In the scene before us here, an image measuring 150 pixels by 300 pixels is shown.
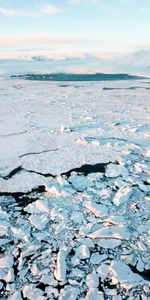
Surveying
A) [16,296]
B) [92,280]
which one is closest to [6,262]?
[16,296]

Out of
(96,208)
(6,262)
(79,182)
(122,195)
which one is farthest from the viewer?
(79,182)

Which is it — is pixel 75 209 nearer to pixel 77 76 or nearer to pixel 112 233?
pixel 112 233

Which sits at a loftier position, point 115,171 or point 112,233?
point 115,171

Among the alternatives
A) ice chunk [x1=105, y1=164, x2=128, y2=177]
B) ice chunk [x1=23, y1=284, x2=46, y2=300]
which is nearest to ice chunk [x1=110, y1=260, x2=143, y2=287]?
ice chunk [x1=23, y1=284, x2=46, y2=300]

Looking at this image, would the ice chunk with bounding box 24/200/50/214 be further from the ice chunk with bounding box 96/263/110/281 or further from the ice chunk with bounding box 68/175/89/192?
the ice chunk with bounding box 96/263/110/281

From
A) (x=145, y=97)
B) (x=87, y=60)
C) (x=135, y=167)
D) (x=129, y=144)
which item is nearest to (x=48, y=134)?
(x=129, y=144)

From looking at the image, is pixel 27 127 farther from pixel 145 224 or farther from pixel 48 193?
pixel 145 224

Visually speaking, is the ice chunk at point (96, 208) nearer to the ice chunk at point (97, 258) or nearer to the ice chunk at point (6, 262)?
the ice chunk at point (97, 258)

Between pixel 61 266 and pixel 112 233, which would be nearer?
pixel 61 266

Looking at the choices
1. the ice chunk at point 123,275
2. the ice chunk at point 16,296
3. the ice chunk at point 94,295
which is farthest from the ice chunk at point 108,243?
the ice chunk at point 16,296
